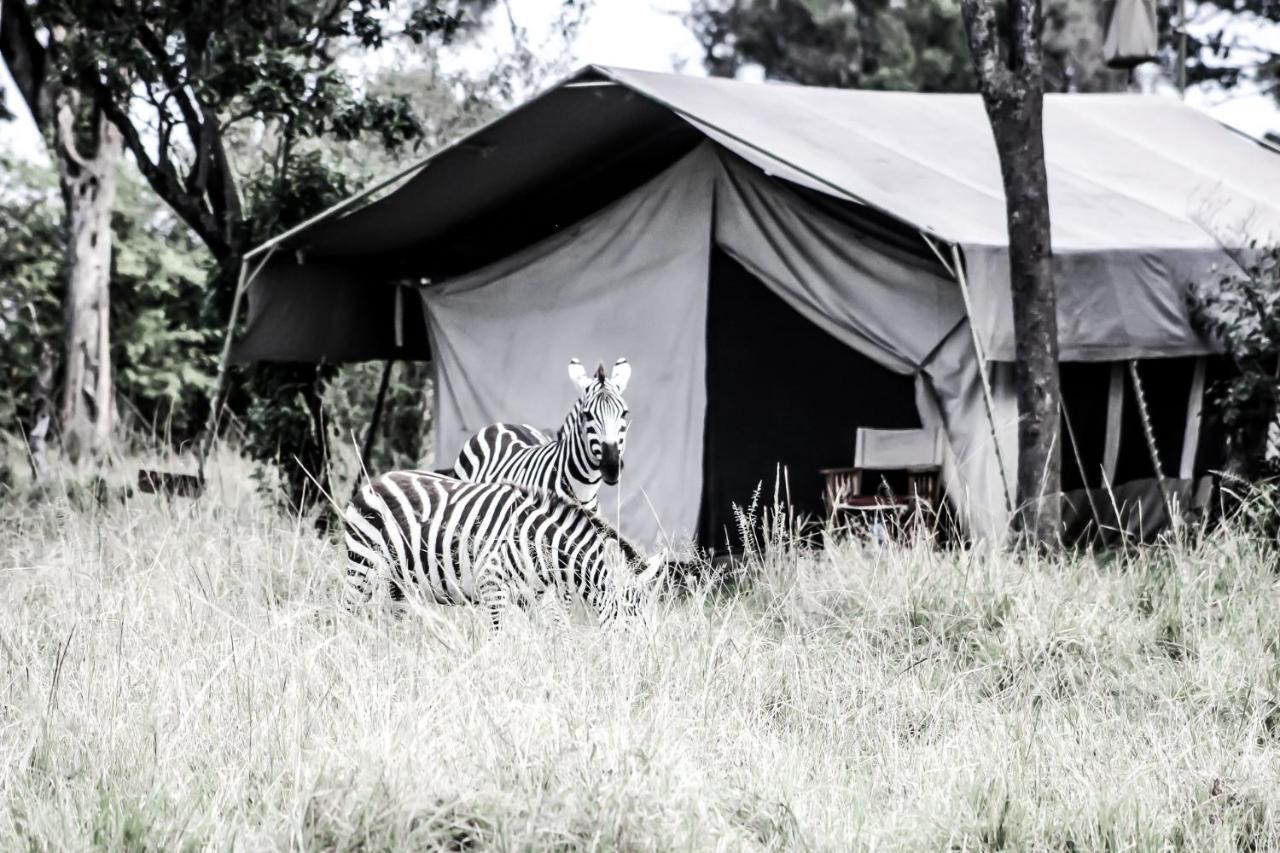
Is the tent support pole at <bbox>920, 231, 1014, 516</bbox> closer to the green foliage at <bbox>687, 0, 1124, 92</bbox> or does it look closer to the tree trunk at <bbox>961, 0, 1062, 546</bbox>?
the tree trunk at <bbox>961, 0, 1062, 546</bbox>

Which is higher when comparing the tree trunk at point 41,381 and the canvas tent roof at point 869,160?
the canvas tent roof at point 869,160

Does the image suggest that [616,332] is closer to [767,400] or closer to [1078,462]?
[767,400]


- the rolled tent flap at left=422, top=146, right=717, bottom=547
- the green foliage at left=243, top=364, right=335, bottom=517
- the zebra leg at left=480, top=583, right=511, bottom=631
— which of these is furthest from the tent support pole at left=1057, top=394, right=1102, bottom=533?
the green foliage at left=243, top=364, right=335, bottom=517

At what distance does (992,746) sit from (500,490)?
2.28m

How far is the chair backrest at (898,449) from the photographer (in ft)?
23.7

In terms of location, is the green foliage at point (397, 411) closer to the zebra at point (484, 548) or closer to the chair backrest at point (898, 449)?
the chair backrest at point (898, 449)

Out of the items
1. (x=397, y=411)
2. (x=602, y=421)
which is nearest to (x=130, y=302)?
(x=397, y=411)

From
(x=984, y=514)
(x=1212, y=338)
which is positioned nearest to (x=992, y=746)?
(x=984, y=514)

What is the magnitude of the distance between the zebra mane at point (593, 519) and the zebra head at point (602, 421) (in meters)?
1.07

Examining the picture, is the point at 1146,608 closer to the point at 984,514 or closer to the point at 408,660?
the point at 984,514

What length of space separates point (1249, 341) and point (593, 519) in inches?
144

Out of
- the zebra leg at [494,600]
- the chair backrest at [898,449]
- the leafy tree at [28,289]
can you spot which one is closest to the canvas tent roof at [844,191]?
the chair backrest at [898,449]

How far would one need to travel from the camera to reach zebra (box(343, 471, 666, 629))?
203 inches

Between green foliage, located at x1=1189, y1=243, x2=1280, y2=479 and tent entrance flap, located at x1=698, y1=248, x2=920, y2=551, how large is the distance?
1.70 metres
